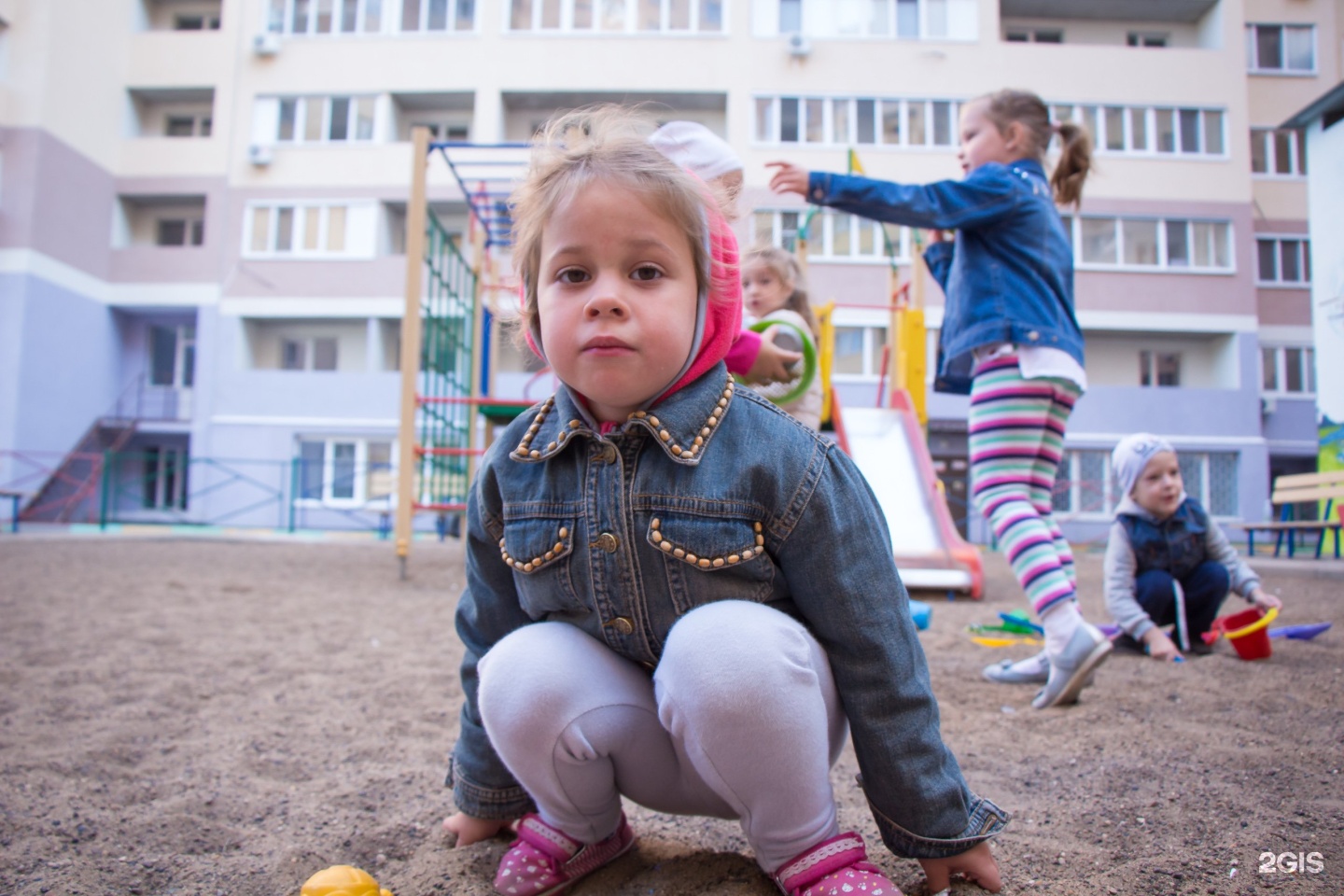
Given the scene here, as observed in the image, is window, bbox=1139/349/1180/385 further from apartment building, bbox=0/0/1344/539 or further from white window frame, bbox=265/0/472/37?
white window frame, bbox=265/0/472/37

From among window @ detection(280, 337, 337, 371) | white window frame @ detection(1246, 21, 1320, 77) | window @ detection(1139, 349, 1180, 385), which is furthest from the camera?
window @ detection(280, 337, 337, 371)

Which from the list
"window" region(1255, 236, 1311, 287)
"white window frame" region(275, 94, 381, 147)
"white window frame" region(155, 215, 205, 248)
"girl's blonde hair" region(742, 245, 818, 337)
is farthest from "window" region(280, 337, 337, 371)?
"window" region(1255, 236, 1311, 287)

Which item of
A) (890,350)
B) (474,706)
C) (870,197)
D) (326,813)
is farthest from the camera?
(890,350)

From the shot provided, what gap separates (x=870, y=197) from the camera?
1855mm

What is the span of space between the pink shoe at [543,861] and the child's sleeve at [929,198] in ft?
4.24

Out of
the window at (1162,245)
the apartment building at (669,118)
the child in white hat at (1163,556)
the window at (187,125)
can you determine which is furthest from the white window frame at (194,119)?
the child in white hat at (1163,556)

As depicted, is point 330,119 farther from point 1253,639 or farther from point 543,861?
point 543,861

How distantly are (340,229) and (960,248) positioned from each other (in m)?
13.7

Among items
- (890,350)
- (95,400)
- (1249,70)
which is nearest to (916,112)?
(1249,70)

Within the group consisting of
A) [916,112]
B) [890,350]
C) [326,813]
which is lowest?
[326,813]

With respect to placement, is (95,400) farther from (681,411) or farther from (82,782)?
(681,411)

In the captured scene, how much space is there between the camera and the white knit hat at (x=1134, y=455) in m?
2.70

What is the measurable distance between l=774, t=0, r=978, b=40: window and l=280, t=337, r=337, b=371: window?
8.81m

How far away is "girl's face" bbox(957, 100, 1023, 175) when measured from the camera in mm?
2141
